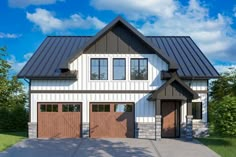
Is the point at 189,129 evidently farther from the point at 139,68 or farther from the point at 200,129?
the point at 139,68

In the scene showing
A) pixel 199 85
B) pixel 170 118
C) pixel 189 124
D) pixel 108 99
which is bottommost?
pixel 189 124

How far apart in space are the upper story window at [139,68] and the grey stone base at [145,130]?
273 centimetres

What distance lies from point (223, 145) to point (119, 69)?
24.1 ft

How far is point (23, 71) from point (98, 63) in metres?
4.41

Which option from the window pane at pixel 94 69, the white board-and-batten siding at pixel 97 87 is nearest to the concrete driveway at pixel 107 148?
the white board-and-batten siding at pixel 97 87

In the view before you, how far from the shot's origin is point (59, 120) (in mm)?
21016

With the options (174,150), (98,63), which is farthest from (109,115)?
(174,150)

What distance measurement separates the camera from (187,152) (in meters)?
15.3

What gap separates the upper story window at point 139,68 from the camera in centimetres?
2108

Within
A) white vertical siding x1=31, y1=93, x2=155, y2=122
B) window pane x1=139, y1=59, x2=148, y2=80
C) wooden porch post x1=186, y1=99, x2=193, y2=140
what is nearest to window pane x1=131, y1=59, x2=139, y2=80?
window pane x1=139, y1=59, x2=148, y2=80

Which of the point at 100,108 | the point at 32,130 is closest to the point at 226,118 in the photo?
the point at 100,108

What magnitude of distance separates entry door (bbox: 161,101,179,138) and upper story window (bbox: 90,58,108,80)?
12.9 feet

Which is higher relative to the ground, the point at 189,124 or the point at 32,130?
the point at 189,124

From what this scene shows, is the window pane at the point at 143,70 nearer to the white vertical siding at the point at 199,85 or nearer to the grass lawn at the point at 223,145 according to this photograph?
the white vertical siding at the point at 199,85
